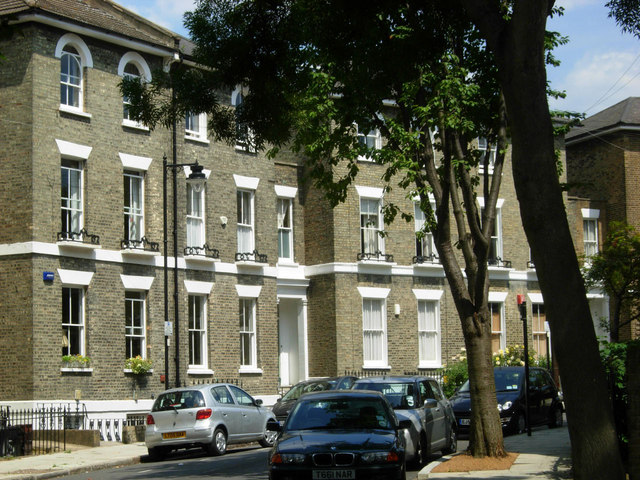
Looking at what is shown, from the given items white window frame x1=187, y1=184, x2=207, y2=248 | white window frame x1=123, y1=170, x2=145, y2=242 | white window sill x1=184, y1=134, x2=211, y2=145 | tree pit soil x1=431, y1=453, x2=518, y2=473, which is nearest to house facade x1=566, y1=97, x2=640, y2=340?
white window sill x1=184, y1=134, x2=211, y2=145

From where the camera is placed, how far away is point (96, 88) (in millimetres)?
30562

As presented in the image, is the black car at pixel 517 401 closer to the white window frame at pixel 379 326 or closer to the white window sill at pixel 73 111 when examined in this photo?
the white window frame at pixel 379 326

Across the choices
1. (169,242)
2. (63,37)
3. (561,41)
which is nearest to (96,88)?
(63,37)

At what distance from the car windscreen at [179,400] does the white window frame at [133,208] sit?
8477 mm

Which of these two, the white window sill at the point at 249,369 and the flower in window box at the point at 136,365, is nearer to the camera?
the flower in window box at the point at 136,365

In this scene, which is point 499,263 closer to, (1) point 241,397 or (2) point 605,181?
(2) point 605,181

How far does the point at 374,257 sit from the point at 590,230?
513 inches

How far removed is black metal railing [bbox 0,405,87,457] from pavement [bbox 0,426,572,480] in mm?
461

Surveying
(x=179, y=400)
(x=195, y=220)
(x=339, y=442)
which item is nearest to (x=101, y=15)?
(x=195, y=220)

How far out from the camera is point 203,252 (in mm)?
33438

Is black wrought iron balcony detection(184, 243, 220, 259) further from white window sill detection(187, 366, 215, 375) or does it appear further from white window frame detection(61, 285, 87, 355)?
white window frame detection(61, 285, 87, 355)

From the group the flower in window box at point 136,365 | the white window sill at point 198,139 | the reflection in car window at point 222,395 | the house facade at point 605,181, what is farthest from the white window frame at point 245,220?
the house facade at point 605,181

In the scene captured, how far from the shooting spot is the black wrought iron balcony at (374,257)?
38688 mm

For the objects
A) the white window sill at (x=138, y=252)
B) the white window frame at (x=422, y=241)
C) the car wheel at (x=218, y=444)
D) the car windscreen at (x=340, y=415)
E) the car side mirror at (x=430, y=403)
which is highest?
the white window frame at (x=422, y=241)
